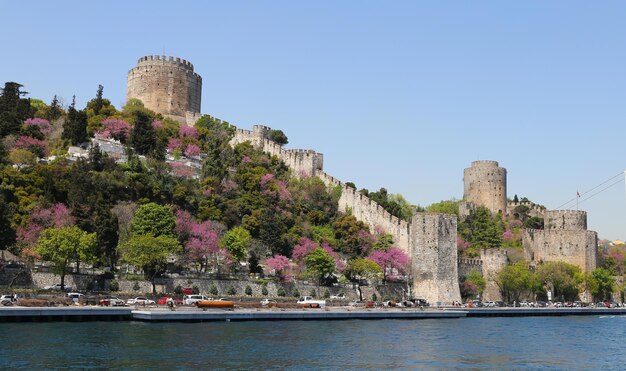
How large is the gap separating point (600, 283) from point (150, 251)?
49256mm

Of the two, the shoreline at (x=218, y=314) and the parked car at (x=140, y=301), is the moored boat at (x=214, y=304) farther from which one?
the parked car at (x=140, y=301)

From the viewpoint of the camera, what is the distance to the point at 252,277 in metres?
58.3

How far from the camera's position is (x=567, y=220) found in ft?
288

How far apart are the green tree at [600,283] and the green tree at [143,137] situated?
43.4 metres

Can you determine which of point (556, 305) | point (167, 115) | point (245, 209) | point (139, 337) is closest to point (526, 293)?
point (556, 305)

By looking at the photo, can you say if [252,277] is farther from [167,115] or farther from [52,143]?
[167,115]

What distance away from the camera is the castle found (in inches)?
2640

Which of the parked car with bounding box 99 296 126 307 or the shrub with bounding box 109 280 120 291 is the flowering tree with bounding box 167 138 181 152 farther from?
the parked car with bounding box 99 296 126 307

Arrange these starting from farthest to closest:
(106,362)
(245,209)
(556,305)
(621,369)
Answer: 1. (556,305)
2. (245,209)
3. (621,369)
4. (106,362)

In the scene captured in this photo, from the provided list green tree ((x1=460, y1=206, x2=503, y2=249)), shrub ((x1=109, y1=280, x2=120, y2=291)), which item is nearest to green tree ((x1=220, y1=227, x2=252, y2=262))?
shrub ((x1=109, y1=280, x2=120, y2=291))

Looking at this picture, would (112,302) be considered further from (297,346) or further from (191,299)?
(297,346)

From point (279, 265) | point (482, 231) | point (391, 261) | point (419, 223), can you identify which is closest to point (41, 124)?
point (279, 265)

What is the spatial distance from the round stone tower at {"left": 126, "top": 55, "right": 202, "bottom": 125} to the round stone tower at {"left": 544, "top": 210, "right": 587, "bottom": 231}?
38.8m

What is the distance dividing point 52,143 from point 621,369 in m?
48.9
